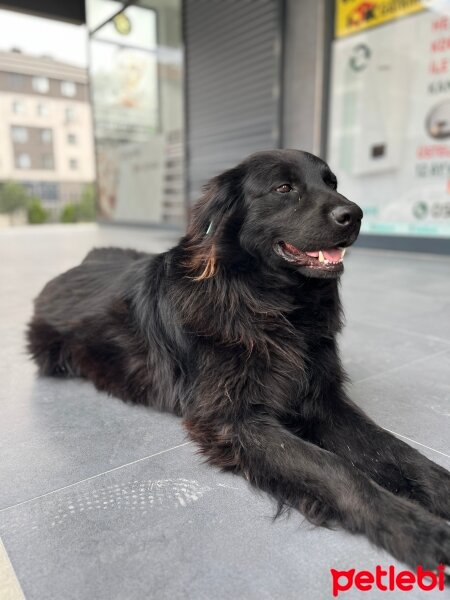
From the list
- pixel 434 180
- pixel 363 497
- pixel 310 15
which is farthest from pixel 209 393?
pixel 310 15

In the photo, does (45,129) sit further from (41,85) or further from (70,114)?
(41,85)

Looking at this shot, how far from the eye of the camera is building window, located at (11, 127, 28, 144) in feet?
53.3

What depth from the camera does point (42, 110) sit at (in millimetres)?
17500

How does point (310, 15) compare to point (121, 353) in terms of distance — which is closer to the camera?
point (121, 353)

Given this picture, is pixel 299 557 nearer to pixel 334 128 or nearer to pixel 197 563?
pixel 197 563

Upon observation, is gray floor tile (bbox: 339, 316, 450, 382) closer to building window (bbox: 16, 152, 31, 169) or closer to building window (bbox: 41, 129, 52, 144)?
building window (bbox: 16, 152, 31, 169)

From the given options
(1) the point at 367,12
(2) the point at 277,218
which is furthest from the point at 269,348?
(1) the point at 367,12

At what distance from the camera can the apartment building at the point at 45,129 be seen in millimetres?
13984

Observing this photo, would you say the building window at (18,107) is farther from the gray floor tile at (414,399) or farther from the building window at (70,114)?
the gray floor tile at (414,399)

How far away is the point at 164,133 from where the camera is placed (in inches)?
400

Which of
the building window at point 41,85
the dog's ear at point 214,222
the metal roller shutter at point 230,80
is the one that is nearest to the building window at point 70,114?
the building window at point 41,85

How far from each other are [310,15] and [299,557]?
23.8 feet

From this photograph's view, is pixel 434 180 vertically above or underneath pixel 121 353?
above

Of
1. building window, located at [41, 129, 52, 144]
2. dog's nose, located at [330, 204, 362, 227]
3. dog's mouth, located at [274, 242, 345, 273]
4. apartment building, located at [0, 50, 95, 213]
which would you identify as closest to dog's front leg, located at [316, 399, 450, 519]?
dog's mouth, located at [274, 242, 345, 273]
